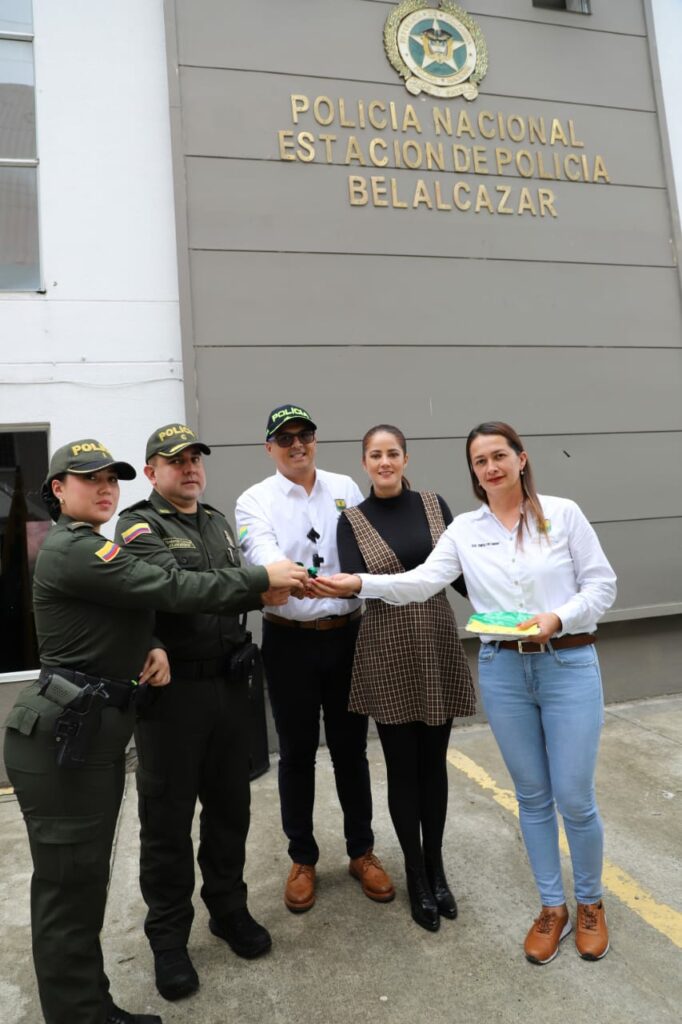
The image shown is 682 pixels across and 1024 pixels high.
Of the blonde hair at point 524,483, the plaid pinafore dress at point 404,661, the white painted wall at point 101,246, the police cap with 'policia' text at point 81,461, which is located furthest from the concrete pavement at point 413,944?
the white painted wall at point 101,246

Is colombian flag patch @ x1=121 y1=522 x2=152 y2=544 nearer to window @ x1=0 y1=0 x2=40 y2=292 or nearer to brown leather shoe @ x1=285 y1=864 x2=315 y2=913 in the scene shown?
brown leather shoe @ x1=285 y1=864 x2=315 y2=913

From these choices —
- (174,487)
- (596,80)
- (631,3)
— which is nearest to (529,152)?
(596,80)

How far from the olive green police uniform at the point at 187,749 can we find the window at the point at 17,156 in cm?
308

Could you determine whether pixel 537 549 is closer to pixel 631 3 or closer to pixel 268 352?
pixel 268 352

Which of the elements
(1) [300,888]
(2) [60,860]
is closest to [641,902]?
(1) [300,888]

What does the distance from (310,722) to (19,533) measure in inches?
114

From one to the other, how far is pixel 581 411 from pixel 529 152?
223 cm

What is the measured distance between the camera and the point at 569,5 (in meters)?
5.66

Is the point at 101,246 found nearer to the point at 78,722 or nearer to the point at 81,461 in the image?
the point at 81,461

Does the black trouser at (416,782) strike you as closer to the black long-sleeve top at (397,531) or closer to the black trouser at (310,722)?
the black trouser at (310,722)

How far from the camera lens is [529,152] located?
5441 millimetres

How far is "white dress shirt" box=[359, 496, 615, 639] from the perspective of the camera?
2.27m

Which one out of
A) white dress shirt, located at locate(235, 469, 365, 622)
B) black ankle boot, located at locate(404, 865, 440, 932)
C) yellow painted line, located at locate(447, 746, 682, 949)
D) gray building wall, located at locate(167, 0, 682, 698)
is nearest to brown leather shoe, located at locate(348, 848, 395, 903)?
black ankle boot, located at locate(404, 865, 440, 932)

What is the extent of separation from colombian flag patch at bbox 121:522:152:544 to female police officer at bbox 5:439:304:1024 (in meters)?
0.14
